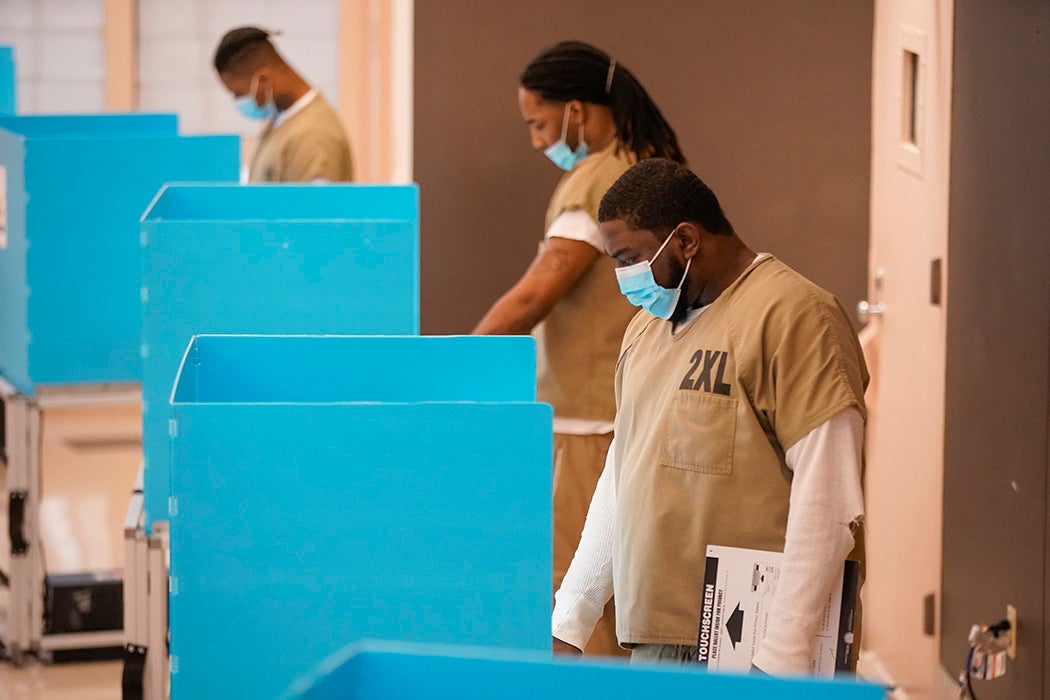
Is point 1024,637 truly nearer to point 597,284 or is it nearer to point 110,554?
point 597,284

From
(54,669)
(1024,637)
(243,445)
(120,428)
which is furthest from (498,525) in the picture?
(120,428)

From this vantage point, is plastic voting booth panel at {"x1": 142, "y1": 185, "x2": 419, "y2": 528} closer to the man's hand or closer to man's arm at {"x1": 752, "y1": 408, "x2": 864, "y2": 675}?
the man's hand

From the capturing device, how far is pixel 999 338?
8.98 ft

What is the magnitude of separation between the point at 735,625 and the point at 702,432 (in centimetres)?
22

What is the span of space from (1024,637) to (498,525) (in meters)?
1.36

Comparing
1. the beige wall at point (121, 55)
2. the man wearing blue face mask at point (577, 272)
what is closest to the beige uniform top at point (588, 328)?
the man wearing blue face mask at point (577, 272)

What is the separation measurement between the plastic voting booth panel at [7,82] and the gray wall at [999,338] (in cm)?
335

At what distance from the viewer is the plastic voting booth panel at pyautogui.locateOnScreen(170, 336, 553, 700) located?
5.15 feet

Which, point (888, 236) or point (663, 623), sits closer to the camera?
point (663, 623)

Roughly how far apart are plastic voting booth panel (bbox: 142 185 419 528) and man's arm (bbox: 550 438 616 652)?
576 mm

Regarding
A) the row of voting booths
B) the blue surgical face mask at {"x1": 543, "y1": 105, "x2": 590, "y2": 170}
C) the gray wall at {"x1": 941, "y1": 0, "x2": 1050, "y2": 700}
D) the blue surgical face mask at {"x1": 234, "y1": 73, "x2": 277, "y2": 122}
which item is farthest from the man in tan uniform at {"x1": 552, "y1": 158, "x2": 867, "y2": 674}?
the blue surgical face mask at {"x1": 234, "y1": 73, "x2": 277, "y2": 122}

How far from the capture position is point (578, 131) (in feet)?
10.2

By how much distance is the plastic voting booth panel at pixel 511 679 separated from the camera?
2.91 feet

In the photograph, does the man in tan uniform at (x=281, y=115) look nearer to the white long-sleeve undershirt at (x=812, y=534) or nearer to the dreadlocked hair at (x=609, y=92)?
the dreadlocked hair at (x=609, y=92)
